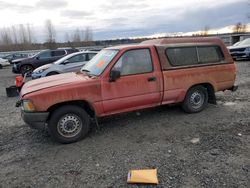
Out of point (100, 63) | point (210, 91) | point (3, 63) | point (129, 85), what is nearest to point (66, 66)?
point (100, 63)

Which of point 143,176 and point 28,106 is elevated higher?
point 28,106

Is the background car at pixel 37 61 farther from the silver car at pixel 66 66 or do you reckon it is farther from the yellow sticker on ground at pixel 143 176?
the yellow sticker on ground at pixel 143 176

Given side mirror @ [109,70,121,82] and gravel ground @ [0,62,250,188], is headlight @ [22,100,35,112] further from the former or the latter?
side mirror @ [109,70,121,82]

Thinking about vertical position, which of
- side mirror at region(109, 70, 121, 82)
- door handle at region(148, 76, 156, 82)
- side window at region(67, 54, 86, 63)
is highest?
side window at region(67, 54, 86, 63)

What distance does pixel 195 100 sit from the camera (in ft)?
20.6

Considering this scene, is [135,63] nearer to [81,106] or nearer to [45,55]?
[81,106]

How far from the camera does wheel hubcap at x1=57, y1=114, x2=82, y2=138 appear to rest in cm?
482

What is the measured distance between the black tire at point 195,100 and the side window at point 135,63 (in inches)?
54.0

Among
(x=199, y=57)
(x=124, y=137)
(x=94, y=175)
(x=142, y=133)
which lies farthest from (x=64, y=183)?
(x=199, y=57)

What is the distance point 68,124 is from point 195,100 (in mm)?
3237

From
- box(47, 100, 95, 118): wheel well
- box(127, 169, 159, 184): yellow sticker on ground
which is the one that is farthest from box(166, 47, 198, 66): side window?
box(127, 169, 159, 184): yellow sticker on ground

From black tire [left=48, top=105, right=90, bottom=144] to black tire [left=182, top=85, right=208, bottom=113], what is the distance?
2.55 m

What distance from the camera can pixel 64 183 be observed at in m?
3.55

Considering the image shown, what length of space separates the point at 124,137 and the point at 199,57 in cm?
279
